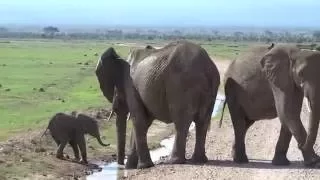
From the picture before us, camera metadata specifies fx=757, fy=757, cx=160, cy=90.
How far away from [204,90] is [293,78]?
2.35 m

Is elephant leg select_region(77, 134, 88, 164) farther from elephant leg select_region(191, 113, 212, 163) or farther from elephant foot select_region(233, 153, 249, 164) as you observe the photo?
elephant foot select_region(233, 153, 249, 164)

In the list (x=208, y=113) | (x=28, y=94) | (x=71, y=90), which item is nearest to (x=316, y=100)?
(x=208, y=113)

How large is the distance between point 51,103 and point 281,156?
19977 millimetres

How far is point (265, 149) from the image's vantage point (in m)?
22.2

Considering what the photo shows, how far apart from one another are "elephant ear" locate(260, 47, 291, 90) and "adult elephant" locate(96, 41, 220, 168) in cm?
149

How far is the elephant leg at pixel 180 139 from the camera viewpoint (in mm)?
19000

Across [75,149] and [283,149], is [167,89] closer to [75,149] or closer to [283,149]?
[283,149]

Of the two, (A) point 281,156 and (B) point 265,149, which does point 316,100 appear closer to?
(A) point 281,156

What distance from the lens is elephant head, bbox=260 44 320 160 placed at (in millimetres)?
16641

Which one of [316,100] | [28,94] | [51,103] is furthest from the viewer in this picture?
[28,94]

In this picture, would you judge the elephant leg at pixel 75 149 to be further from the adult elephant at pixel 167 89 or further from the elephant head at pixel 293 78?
the elephant head at pixel 293 78

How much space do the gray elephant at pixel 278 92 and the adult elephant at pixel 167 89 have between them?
867 mm

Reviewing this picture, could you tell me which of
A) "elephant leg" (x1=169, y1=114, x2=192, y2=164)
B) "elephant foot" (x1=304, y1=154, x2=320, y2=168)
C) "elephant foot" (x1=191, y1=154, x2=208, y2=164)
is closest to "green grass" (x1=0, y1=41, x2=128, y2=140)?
"elephant leg" (x1=169, y1=114, x2=192, y2=164)

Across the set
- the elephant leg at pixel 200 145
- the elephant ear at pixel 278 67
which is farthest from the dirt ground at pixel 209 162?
the elephant ear at pixel 278 67
